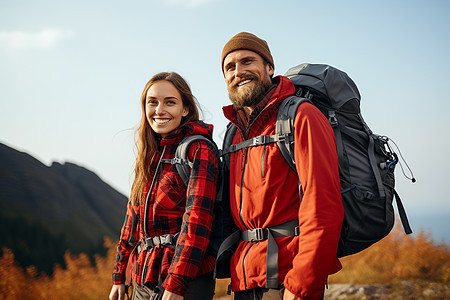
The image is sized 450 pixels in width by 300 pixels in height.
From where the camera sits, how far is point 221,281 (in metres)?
6.88

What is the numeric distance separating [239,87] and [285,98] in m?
0.46

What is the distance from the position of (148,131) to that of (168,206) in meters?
0.86

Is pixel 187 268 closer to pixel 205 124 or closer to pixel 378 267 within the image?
pixel 205 124

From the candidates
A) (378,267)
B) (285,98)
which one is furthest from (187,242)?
(378,267)

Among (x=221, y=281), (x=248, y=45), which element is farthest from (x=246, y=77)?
(x=221, y=281)

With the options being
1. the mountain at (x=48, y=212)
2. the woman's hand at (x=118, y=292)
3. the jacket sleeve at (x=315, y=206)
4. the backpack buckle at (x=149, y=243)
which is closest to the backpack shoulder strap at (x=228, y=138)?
the jacket sleeve at (x=315, y=206)

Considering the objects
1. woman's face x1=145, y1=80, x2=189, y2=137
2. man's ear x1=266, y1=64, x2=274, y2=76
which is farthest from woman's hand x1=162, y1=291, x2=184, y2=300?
man's ear x1=266, y1=64, x2=274, y2=76

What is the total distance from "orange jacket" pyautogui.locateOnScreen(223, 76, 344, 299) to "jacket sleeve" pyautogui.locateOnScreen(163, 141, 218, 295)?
0.19 m

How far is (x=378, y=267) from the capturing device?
6645 mm

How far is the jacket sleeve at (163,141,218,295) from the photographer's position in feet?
8.20

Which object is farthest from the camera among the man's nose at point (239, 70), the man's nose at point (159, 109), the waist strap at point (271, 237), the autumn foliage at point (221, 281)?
the autumn foliage at point (221, 281)

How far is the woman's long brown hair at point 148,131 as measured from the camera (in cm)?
319

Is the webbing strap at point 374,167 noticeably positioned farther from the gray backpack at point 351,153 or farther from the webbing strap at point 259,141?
the webbing strap at point 259,141

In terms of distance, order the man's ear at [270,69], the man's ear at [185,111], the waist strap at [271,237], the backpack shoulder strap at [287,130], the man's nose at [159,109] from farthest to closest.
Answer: the man's ear at [185,111] < the man's nose at [159,109] < the man's ear at [270,69] < the backpack shoulder strap at [287,130] < the waist strap at [271,237]
